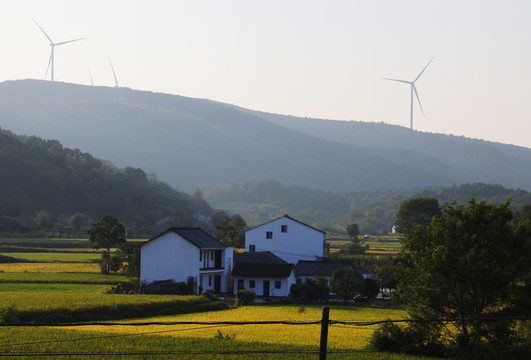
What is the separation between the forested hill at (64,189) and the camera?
148m

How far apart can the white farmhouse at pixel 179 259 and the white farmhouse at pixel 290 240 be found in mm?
16303

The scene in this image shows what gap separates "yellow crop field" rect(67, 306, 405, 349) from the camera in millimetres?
31266

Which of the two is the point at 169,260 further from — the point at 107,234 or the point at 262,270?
the point at 107,234

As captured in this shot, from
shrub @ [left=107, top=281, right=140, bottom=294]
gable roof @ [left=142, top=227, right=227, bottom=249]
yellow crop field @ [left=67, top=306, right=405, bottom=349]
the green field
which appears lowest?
yellow crop field @ [left=67, top=306, right=405, bottom=349]

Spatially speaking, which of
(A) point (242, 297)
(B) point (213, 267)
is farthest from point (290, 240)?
(A) point (242, 297)

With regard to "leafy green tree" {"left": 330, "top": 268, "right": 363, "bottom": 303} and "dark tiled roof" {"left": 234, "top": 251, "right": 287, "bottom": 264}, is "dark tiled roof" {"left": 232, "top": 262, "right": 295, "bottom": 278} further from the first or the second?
"leafy green tree" {"left": 330, "top": 268, "right": 363, "bottom": 303}

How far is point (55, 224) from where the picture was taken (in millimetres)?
124125

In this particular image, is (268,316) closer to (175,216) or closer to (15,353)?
(15,353)

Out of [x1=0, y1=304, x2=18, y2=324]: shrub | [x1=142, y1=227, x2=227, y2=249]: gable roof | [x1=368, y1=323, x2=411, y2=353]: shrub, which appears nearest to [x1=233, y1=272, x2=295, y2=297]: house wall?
[x1=142, y1=227, x2=227, y2=249]: gable roof

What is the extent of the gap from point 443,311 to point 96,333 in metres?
14.6

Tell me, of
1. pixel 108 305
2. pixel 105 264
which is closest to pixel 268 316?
pixel 108 305

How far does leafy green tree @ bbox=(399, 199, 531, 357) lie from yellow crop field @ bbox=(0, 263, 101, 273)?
44491 millimetres

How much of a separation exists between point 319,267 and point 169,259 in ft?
50.5

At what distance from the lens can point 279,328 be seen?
36.9m
